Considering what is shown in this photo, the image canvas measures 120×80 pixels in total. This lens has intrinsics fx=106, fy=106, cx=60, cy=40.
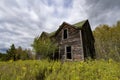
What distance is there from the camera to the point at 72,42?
15930mm

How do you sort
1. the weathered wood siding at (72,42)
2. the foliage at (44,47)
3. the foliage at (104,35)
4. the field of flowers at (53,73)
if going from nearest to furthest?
the field of flowers at (53,73) → the weathered wood siding at (72,42) → the foliage at (44,47) → the foliage at (104,35)

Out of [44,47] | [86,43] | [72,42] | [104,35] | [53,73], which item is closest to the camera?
[53,73]

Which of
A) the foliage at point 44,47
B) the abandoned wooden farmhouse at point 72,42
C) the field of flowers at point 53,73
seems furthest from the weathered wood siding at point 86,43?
the field of flowers at point 53,73

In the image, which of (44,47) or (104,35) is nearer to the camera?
(44,47)

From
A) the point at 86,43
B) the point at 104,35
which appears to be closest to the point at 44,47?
the point at 86,43

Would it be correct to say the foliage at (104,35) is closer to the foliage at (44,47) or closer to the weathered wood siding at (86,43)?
the weathered wood siding at (86,43)

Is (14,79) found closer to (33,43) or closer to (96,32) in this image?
(33,43)

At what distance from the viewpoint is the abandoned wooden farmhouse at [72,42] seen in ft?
49.4

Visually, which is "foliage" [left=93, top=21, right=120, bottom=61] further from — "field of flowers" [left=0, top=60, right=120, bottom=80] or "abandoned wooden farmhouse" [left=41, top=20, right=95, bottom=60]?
"field of flowers" [left=0, top=60, right=120, bottom=80]

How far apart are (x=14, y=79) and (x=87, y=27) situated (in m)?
17.2

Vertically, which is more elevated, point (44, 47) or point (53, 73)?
point (44, 47)

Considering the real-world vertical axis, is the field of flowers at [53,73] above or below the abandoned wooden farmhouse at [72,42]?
below

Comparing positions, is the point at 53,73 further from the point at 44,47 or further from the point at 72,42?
the point at 44,47

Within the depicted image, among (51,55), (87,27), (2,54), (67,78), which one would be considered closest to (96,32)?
A: (87,27)
